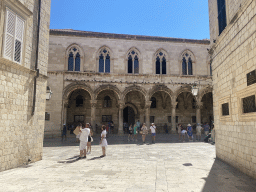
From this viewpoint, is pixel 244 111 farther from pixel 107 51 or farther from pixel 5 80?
pixel 107 51

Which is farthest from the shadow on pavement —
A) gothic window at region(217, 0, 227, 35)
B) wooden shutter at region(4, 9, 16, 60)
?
wooden shutter at region(4, 9, 16, 60)

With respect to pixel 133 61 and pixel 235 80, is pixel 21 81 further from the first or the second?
pixel 133 61

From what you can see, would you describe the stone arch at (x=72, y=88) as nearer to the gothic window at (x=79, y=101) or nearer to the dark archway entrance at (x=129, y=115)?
the gothic window at (x=79, y=101)

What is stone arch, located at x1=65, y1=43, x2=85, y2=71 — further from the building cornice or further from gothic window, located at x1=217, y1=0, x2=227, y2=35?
gothic window, located at x1=217, y1=0, x2=227, y2=35

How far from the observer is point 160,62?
21.1 m

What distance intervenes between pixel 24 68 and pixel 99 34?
14429 millimetres

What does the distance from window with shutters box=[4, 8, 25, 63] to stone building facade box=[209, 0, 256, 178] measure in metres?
7.86

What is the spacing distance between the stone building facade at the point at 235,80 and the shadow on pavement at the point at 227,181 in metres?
0.31

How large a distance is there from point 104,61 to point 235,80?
50.8ft

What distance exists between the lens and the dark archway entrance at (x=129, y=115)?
22828 mm

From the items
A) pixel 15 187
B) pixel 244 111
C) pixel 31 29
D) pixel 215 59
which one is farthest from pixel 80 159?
pixel 215 59

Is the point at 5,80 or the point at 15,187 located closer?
the point at 15,187

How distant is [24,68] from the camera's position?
7.09 m

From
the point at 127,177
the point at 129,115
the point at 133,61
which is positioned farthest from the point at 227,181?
the point at 129,115
